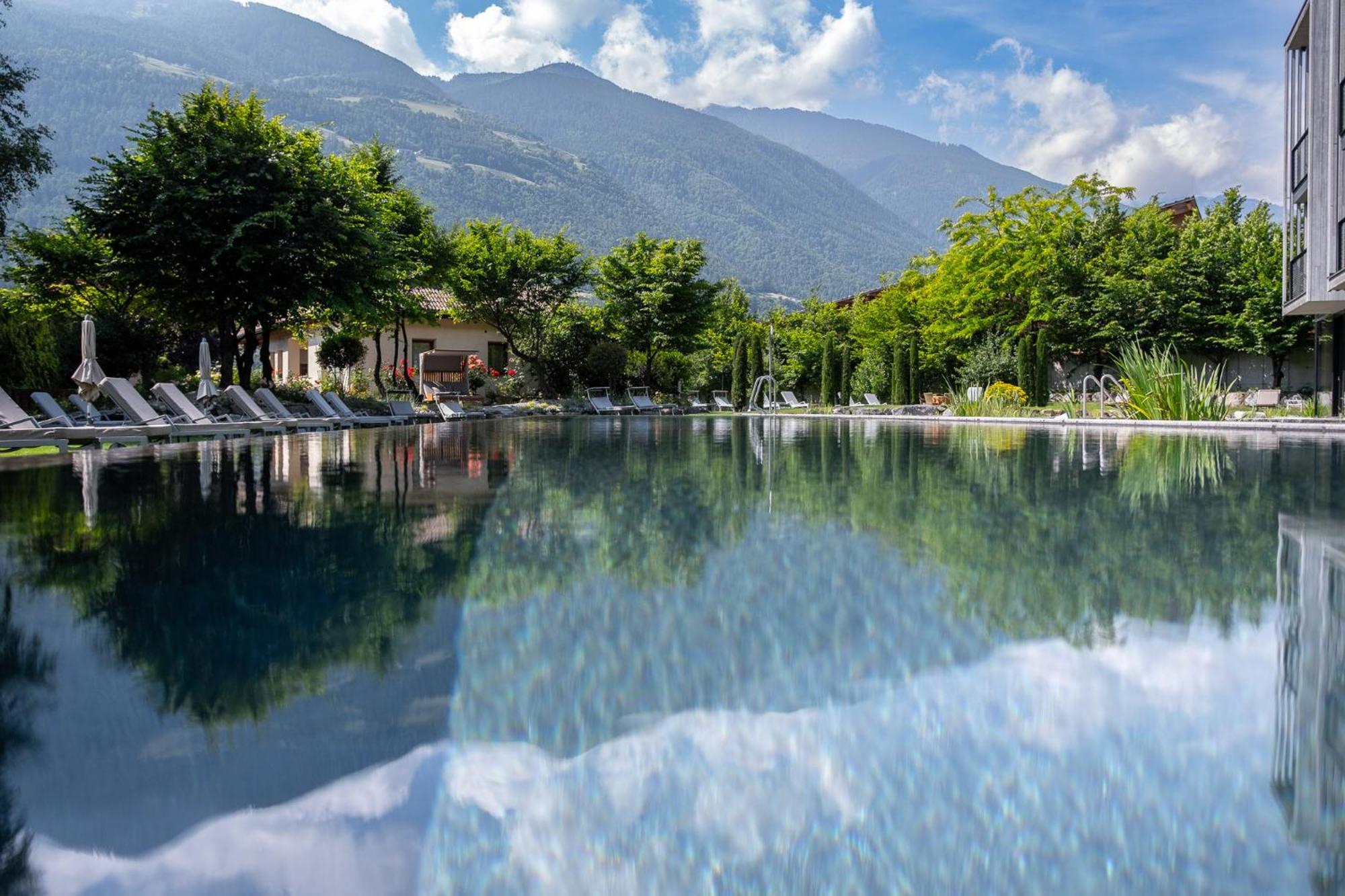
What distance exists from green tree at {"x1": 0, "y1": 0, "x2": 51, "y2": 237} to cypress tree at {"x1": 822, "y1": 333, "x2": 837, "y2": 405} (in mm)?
22037

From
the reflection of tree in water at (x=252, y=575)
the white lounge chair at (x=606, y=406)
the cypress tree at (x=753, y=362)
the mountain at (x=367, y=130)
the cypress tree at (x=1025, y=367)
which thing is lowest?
the reflection of tree in water at (x=252, y=575)

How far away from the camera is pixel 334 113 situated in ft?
592

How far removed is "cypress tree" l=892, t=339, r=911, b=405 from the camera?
28328 mm

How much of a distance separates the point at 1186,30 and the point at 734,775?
37304 millimetres

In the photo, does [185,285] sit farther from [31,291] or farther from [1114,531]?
[1114,531]

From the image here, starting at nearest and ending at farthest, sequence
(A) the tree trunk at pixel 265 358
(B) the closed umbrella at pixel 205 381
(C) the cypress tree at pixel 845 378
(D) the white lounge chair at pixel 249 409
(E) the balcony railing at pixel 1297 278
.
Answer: (B) the closed umbrella at pixel 205 381, (D) the white lounge chair at pixel 249 409, (E) the balcony railing at pixel 1297 278, (A) the tree trunk at pixel 265 358, (C) the cypress tree at pixel 845 378

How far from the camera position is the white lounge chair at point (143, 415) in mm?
13055

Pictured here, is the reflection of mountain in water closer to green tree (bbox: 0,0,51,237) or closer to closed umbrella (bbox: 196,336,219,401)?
closed umbrella (bbox: 196,336,219,401)

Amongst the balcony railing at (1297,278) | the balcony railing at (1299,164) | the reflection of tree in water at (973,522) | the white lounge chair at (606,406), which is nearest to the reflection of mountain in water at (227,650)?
the reflection of tree in water at (973,522)

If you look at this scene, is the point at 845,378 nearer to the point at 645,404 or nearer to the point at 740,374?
the point at 740,374

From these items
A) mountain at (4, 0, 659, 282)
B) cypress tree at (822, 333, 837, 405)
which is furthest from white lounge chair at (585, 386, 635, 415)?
mountain at (4, 0, 659, 282)

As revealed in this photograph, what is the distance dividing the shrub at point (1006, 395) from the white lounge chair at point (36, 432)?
17.9m

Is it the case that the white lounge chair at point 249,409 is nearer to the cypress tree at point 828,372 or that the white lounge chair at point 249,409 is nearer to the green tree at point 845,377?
the cypress tree at point 828,372

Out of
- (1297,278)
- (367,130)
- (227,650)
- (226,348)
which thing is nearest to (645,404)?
(226,348)
